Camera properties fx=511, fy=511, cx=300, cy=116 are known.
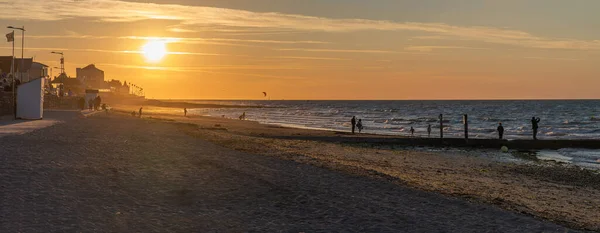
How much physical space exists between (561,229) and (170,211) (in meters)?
7.34

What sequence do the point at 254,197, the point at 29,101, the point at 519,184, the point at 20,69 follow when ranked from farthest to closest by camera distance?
1. the point at 20,69
2. the point at 29,101
3. the point at 519,184
4. the point at 254,197

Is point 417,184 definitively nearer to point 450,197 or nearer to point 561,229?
point 450,197

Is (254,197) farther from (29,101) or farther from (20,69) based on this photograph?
(20,69)

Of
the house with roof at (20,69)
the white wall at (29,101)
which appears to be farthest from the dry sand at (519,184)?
the house with roof at (20,69)

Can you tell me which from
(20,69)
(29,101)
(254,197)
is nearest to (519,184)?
(254,197)

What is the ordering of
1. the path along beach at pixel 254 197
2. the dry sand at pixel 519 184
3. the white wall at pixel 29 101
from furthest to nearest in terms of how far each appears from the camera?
the white wall at pixel 29 101
the dry sand at pixel 519 184
the path along beach at pixel 254 197

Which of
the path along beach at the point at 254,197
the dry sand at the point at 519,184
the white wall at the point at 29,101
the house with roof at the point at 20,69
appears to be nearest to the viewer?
the path along beach at the point at 254,197

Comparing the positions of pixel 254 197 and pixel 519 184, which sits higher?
pixel 254 197

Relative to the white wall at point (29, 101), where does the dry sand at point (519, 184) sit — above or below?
below

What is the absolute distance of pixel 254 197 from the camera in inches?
443

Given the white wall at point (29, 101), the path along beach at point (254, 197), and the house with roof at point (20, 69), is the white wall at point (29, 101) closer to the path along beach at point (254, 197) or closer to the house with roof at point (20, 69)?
the house with roof at point (20, 69)

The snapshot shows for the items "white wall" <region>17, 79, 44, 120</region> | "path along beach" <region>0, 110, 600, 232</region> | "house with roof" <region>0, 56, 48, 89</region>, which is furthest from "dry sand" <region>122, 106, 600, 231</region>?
"house with roof" <region>0, 56, 48, 89</region>

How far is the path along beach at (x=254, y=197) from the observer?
9.01m

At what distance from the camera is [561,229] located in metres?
9.49
